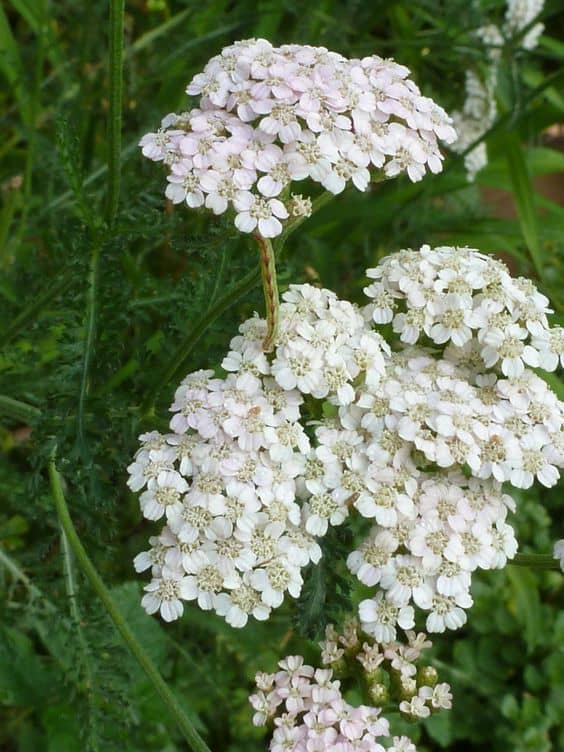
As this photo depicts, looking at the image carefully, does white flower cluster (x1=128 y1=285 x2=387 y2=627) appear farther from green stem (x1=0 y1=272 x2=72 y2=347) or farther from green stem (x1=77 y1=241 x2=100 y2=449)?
green stem (x1=0 y1=272 x2=72 y2=347)

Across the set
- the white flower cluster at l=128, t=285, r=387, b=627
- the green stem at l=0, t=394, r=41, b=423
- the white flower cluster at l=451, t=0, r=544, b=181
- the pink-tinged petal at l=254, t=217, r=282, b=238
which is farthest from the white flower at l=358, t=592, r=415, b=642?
the white flower cluster at l=451, t=0, r=544, b=181

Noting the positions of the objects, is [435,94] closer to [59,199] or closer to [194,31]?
[194,31]

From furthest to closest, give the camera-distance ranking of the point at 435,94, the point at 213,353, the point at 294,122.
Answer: the point at 435,94
the point at 213,353
the point at 294,122

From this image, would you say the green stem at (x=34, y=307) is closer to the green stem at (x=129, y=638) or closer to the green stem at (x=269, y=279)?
the green stem at (x=129, y=638)

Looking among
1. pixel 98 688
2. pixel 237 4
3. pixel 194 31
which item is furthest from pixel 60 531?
pixel 237 4

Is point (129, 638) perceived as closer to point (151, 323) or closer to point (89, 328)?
point (89, 328)

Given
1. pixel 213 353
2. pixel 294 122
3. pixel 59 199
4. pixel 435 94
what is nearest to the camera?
pixel 294 122
